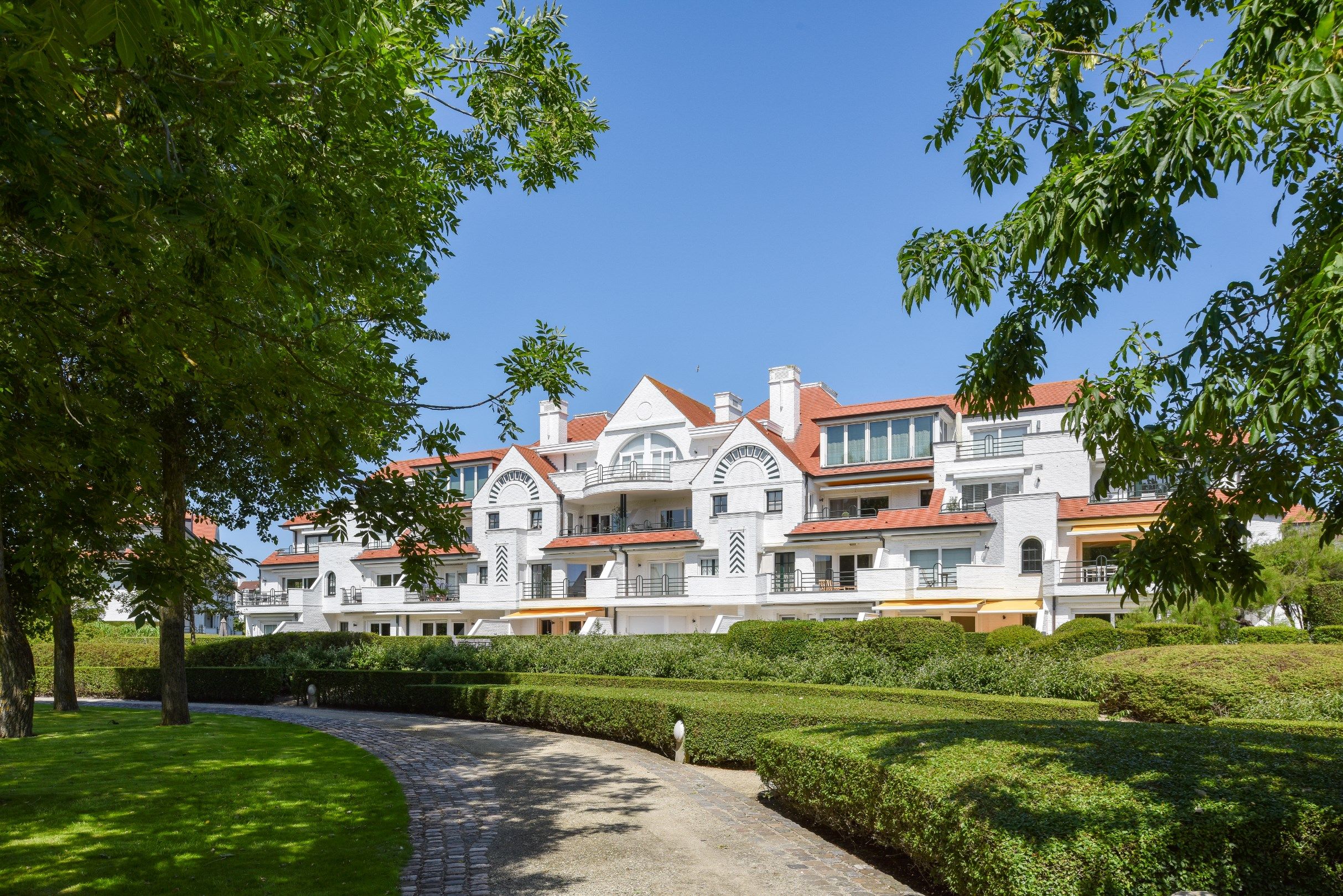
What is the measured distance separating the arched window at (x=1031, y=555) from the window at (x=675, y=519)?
18525 millimetres

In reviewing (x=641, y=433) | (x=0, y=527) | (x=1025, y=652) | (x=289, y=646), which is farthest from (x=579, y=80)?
(x=641, y=433)

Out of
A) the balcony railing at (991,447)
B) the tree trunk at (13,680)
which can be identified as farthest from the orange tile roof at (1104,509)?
the tree trunk at (13,680)

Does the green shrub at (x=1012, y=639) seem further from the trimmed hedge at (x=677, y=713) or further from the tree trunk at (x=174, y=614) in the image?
the tree trunk at (x=174, y=614)

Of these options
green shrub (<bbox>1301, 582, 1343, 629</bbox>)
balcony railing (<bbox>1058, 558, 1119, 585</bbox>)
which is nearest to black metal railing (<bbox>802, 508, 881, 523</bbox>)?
balcony railing (<bbox>1058, 558, 1119, 585</bbox>)

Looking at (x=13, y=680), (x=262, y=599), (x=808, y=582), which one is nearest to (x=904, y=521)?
(x=808, y=582)

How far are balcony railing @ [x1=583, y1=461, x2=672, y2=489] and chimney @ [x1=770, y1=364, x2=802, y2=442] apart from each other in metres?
6.54

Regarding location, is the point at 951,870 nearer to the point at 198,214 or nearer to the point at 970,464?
the point at 198,214

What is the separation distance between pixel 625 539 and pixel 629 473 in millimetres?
3719

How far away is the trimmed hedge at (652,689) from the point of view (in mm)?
17984

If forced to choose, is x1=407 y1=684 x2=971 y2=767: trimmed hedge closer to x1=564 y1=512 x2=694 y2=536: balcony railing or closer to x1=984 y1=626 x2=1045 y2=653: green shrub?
x1=984 y1=626 x2=1045 y2=653: green shrub

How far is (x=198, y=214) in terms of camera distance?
563cm

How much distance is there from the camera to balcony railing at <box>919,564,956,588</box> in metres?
41.8

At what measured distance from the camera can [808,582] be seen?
151 feet

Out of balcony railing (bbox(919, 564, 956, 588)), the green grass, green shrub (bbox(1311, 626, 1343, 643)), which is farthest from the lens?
balcony railing (bbox(919, 564, 956, 588))
